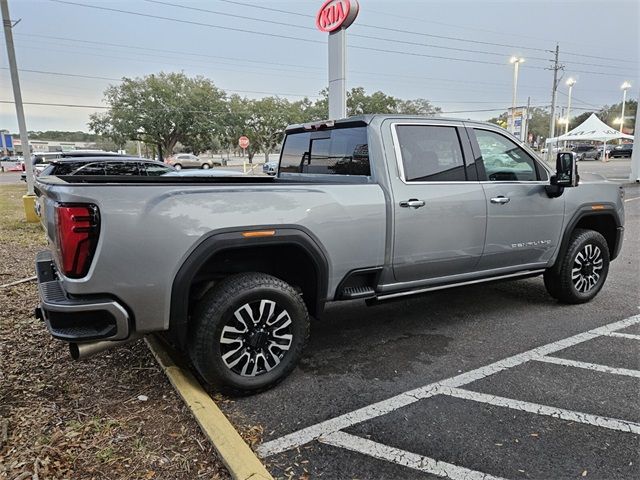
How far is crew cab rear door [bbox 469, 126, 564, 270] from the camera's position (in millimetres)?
4082

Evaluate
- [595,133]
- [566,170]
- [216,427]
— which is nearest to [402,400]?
[216,427]

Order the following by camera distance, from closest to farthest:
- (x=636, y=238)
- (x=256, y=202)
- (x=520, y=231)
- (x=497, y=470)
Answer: (x=497, y=470) → (x=256, y=202) → (x=520, y=231) → (x=636, y=238)

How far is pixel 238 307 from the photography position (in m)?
2.93

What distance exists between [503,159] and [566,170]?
0.55 meters

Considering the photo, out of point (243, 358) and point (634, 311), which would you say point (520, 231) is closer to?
point (634, 311)

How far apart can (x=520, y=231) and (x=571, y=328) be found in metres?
1.03

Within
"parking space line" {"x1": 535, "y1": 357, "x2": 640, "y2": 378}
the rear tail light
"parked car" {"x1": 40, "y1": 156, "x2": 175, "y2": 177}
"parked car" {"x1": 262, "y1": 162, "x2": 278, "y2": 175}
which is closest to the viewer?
the rear tail light

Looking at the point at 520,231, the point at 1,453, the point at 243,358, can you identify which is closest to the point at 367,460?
the point at 243,358

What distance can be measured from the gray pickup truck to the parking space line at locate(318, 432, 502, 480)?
2.33ft

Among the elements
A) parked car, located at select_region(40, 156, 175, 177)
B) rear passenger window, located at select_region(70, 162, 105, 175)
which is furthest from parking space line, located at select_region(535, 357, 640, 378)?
rear passenger window, located at select_region(70, 162, 105, 175)

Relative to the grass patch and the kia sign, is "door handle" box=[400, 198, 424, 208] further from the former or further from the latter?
the kia sign

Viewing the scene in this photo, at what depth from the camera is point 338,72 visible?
11.5 metres

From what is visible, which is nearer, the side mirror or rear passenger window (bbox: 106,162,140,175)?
the side mirror

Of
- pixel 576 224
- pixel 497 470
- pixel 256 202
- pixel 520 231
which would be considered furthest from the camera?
pixel 576 224
